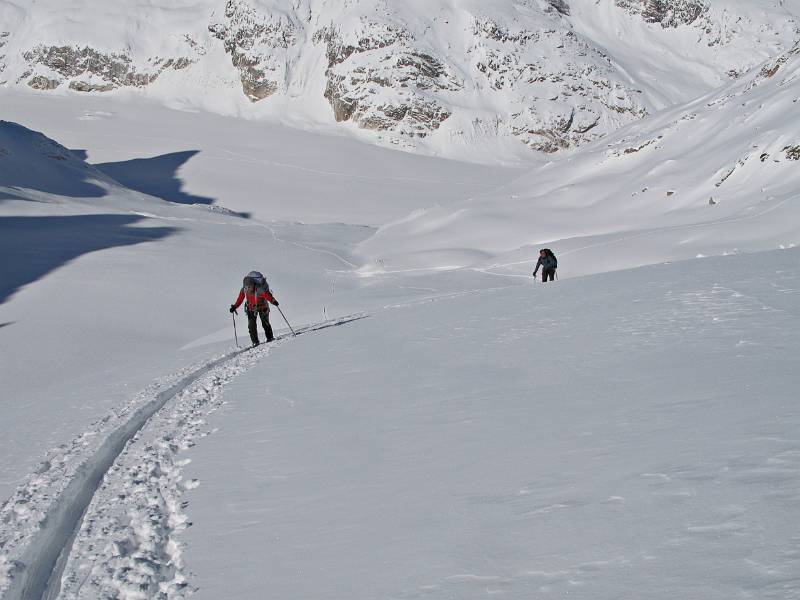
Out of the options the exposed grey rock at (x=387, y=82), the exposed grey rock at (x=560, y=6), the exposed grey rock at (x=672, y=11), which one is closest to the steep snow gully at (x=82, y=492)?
the exposed grey rock at (x=387, y=82)

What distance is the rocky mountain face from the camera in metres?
115

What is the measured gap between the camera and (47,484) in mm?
5809

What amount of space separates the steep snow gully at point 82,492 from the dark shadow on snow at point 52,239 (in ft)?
46.4

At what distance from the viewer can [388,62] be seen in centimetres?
11862

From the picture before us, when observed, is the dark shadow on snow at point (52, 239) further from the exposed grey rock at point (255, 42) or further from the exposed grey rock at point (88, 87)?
the exposed grey rock at point (88, 87)

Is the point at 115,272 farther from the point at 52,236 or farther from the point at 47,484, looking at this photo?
the point at 47,484

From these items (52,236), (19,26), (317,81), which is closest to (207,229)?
(52,236)

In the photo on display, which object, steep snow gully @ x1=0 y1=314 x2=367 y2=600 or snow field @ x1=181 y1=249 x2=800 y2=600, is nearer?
snow field @ x1=181 y1=249 x2=800 y2=600

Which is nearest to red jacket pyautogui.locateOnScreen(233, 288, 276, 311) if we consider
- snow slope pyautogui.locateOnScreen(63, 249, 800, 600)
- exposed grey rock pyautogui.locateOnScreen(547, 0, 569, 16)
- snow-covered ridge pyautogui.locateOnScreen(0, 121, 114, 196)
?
snow slope pyautogui.locateOnScreen(63, 249, 800, 600)

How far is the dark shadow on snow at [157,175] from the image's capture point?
69812 mm

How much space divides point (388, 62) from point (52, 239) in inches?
3800

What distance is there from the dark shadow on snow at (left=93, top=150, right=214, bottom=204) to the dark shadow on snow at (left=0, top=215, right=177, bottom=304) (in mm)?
33048

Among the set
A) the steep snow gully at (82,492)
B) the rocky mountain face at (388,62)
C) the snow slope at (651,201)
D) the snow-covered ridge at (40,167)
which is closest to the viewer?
the steep snow gully at (82,492)

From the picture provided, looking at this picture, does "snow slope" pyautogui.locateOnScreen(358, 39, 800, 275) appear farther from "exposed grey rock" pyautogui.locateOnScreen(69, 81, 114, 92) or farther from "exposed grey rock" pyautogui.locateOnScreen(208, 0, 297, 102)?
"exposed grey rock" pyautogui.locateOnScreen(69, 81, 114, 92)
